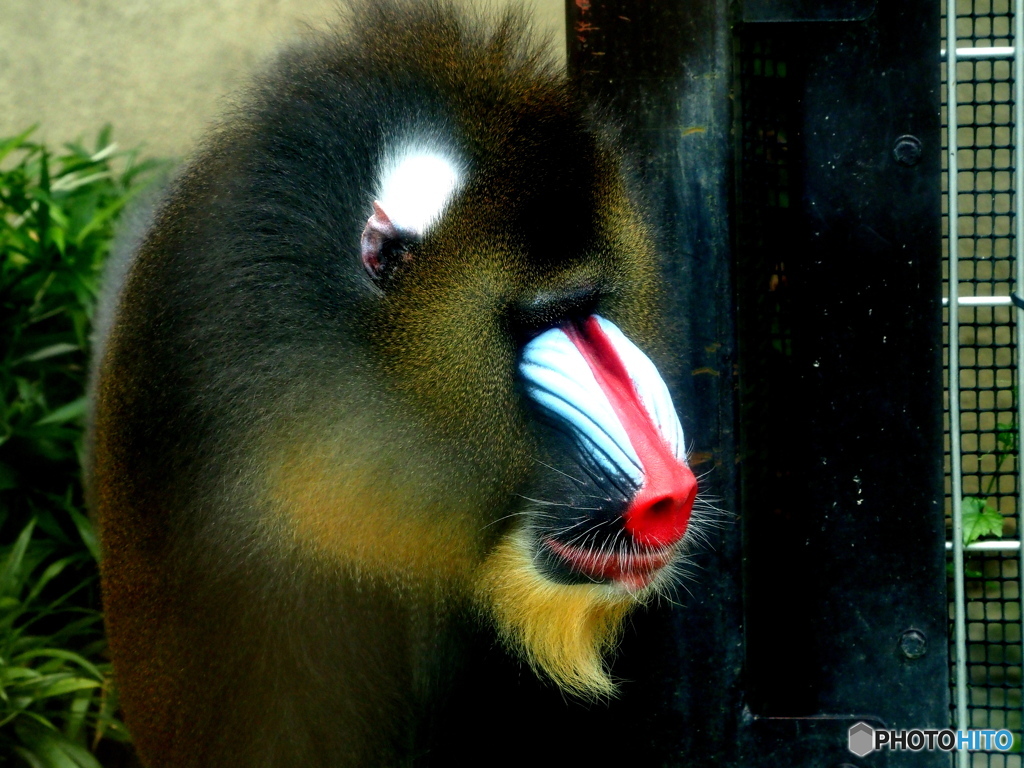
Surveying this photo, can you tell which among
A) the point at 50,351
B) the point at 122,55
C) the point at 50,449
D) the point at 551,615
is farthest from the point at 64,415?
the point at 551,615

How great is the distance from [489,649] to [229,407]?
608 mm

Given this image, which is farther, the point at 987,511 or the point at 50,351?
the point at 50,351

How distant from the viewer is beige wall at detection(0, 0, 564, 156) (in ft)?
7.36

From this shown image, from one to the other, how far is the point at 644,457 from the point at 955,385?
0.68 m

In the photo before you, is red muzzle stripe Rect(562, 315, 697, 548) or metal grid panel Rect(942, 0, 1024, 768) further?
metal grid panel Rect(942, 0, 1024, 768)

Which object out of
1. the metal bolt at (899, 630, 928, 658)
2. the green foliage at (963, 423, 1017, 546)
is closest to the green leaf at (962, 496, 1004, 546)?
the green foliage at (963, 423, 1017, 546)

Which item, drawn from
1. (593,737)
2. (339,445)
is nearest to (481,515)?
(339,445)

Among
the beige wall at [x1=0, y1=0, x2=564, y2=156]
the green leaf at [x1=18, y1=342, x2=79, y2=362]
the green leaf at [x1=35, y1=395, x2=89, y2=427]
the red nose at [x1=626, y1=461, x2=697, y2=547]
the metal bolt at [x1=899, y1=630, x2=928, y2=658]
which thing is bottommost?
the metal bolt at [x1=899, y1=630, x2=928, y2=658]

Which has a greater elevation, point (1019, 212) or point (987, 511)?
point (1019, 212)

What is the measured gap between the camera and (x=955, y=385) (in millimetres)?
1656

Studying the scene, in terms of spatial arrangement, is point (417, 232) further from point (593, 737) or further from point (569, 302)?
point (593, 737)

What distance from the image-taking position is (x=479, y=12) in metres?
1.57

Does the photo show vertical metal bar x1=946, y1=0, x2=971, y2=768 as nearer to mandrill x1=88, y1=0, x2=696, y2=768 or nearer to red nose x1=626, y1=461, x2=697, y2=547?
mandrill x1=88, y1=0, x2=696, y2=768

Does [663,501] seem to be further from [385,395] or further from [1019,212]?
[1019,212]
